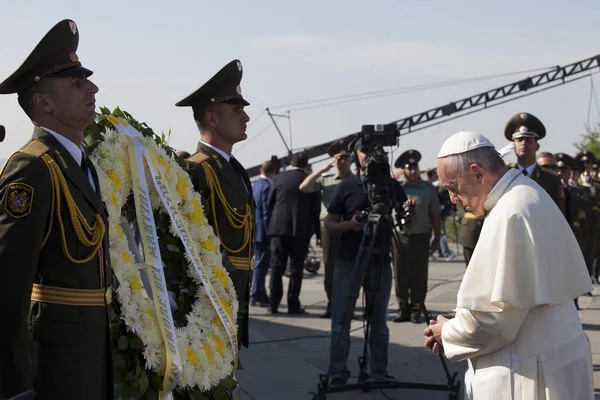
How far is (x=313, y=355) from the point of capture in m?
8.17

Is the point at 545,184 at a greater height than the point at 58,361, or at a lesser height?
greater

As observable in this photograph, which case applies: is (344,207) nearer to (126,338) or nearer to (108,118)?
(108,118)

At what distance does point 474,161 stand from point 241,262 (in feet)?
6.97

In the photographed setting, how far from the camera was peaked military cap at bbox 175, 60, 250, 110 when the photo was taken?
17.0 feet

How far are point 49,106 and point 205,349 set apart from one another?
156 cm

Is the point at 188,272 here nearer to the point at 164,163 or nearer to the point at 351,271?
the point at 164,163

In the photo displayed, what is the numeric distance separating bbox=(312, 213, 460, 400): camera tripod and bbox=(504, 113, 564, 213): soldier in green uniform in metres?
1.56

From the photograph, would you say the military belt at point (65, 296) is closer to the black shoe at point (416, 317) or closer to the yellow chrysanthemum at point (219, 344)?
the yellow chrysanthemum at point (219, 344)

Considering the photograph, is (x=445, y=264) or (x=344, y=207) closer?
(x=344, y=207)

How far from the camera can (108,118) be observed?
4289 millimetres

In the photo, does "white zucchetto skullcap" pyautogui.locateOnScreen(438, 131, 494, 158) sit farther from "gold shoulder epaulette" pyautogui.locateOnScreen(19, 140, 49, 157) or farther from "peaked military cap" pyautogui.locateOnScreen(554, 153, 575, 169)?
"peaked military cap" pyautogui.locateOnScreen(554, 153, 575, 169)

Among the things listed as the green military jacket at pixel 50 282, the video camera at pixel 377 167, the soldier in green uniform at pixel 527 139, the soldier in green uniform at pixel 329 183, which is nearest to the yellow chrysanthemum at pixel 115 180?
the green military jacket at pixel 50 282

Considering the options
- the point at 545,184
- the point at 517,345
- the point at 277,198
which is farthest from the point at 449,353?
the point at 277,198

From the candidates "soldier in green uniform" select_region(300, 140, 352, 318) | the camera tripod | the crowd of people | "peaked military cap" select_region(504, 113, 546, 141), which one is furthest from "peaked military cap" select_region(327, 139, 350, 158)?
the crowd of people
